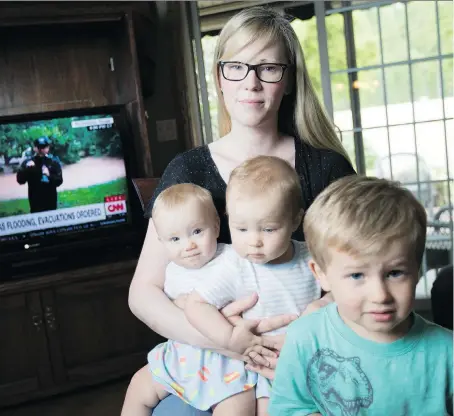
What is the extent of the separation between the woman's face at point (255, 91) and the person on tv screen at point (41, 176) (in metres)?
1.96

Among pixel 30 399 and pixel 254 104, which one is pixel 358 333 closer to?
pixel 254 104

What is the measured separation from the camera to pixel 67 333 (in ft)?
9.59

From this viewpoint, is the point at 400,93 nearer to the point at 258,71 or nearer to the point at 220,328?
the point at 258,71

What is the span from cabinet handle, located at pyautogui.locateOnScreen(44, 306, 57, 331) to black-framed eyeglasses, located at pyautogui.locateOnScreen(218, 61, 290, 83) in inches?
80.0

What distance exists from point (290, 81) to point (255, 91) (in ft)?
0.37

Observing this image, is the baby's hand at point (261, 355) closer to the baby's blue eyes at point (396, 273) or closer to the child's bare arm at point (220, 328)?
the child's bare arm at point (220, 328)

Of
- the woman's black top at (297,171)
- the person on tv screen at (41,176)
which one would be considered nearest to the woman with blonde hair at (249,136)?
the woman's black top at (297,171)

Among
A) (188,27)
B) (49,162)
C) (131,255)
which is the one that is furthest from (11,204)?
(188,27)

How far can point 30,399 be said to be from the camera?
9.45 feet

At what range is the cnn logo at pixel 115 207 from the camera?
10.1 feet

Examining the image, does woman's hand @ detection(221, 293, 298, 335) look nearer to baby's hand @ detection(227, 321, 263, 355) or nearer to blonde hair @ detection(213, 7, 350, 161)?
baby's hand @ detection(227, 321, 263, 355)

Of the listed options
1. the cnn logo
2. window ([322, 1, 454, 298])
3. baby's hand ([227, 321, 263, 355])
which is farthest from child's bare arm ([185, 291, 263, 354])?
window ([322, 1, 454, 298])

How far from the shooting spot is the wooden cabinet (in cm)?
283

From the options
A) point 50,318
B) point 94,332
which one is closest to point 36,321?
point 50,318
